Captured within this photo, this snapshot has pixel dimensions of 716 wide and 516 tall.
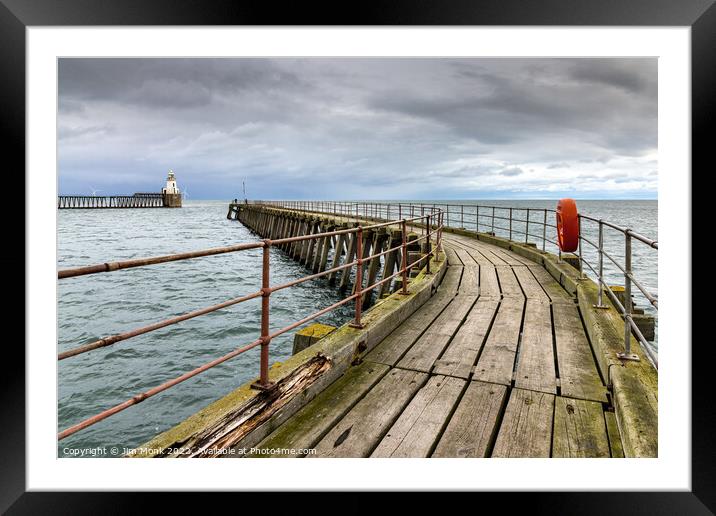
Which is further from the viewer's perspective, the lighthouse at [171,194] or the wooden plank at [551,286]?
the lighthouse at [171,194]

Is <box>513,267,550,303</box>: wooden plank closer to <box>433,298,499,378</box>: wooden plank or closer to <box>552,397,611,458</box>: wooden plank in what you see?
<box>433,298,499,378</box>: wooden plank

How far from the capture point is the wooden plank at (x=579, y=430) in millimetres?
2221

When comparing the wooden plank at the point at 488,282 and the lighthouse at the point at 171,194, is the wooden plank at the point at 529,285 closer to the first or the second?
the wooden plank at the point at 488,282

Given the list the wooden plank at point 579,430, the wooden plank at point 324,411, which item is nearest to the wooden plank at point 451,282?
the wooden plank at point 324,411

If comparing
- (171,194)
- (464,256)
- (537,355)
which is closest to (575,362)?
(537,355)

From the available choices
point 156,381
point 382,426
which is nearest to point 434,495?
point 382,426

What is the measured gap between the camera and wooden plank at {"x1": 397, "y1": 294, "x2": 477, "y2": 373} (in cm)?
336

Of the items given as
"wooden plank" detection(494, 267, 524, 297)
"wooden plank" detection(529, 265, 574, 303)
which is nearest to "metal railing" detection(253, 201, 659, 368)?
"wooden plank" detection(529, 265, 574, 303)

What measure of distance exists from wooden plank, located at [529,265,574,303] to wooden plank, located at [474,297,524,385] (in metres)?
0.78

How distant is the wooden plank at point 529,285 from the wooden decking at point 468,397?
858 mm

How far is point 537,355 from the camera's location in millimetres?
3561

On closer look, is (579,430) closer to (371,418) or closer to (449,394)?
(449,394)
